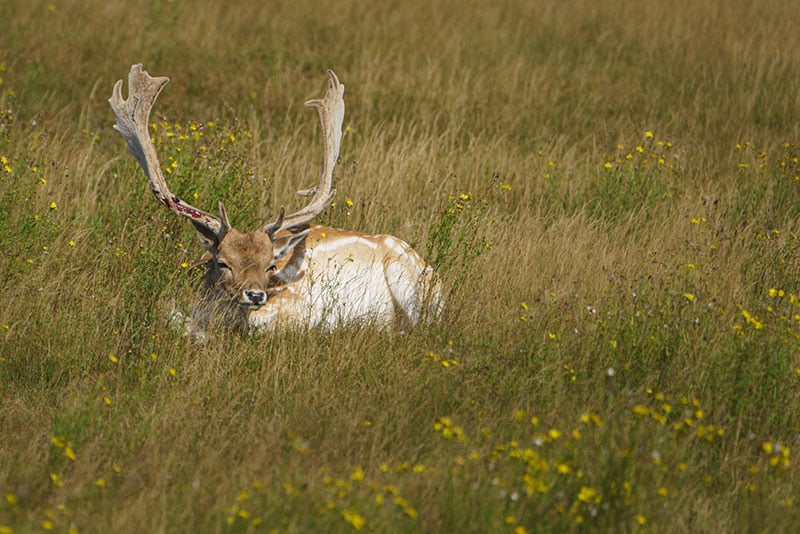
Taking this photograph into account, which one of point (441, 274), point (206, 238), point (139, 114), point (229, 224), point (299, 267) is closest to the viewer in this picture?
point (229, 224)

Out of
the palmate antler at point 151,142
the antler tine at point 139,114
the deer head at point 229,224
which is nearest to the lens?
the deer head at point 229,224

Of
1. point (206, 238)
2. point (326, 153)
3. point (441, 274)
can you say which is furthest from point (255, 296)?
point (326, 153)

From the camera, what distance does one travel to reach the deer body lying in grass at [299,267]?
5.96 m

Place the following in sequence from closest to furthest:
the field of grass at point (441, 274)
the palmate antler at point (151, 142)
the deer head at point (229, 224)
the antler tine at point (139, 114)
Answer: the field of grass at point (441, 274) < the deer head at point (229, 224) < the palmate antler at point (151, 142) < the antler tine at point (139, 114)

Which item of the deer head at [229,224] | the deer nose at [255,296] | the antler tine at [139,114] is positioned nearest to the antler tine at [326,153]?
the deer head at [229,224]

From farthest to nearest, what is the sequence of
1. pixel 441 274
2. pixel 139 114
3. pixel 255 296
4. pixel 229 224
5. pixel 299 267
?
pixel 139 114 → pixel 299 267 → pixel 441 274 → pixel 229 224 → pixel 255 296

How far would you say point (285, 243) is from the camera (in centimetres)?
617

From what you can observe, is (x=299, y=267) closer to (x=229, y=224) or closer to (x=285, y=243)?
(x=285, y=243)

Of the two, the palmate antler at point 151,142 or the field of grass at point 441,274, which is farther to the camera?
the palmate antler at point 151,142

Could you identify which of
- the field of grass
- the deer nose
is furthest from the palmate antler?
the deer nose

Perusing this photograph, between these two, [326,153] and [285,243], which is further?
[326,153]

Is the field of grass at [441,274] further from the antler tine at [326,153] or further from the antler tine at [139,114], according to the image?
the antler tine at [139,114]

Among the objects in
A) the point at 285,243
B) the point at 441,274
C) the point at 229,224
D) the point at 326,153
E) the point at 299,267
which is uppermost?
the point at 326,153

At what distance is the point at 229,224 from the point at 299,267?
65 centimetres
